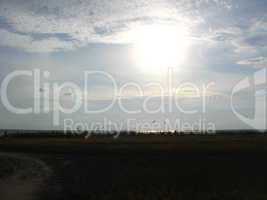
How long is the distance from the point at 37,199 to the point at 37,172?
41.0 feet

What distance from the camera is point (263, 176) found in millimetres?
26297

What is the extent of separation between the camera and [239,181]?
79.9ft

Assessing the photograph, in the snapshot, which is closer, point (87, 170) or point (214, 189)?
point (214, 189)

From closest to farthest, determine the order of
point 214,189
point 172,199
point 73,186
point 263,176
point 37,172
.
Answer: point 172,199
point 214,189
point 73,186
point 263,176
point 37,172

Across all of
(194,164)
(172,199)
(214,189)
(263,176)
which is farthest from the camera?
(194,164)

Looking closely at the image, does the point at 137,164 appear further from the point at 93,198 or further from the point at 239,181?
the point at 93,198

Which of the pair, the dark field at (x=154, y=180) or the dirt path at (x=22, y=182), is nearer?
the dark field at (x=154, y=180)

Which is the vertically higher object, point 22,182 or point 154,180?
point 154,180

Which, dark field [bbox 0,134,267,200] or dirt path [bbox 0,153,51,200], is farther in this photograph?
dirt path [bbox 0,153,51,200]

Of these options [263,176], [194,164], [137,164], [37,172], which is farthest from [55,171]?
[263,176]

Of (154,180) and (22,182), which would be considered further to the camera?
(22,182)

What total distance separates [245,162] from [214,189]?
14.3 metres

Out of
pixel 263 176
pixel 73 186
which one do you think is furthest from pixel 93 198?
pixel 263 176

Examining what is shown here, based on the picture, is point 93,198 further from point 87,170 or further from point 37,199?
point 87,170
